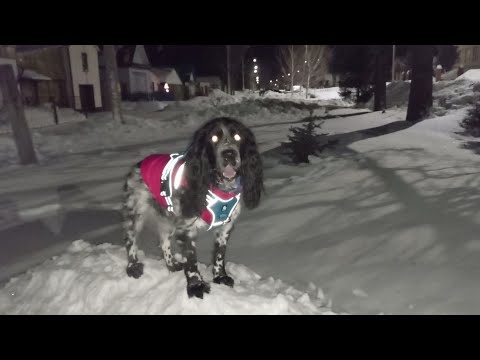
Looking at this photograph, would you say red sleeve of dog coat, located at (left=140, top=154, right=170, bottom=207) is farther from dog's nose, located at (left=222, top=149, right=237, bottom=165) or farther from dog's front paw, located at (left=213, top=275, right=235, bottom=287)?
dog's front paw, located at (left=213, top=275, right=235, bottom=287)

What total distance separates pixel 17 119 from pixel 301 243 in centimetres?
1001

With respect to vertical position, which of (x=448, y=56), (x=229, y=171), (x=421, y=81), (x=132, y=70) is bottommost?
(x=229, y=171)

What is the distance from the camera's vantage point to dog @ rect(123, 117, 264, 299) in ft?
12.0

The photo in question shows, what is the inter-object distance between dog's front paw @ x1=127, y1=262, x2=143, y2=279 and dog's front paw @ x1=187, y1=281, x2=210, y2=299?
80 cm

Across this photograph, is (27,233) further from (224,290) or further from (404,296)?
(404,296)

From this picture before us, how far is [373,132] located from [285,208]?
8.15 metres

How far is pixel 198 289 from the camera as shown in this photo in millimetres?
3531

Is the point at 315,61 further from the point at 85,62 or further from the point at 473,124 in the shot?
the point at 473,124

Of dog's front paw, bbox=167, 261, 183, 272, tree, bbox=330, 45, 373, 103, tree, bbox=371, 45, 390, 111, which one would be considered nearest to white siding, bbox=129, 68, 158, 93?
tree, bbox=330, 45, 373, 103

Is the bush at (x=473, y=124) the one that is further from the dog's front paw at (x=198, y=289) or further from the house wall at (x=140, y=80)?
the house wall at (x=140, y=80)

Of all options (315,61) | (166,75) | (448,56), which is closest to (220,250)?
(166,75)

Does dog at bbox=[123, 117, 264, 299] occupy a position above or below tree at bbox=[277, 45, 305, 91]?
below

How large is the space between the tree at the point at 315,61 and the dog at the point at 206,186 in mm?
58819

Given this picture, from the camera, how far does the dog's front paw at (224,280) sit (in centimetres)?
400
